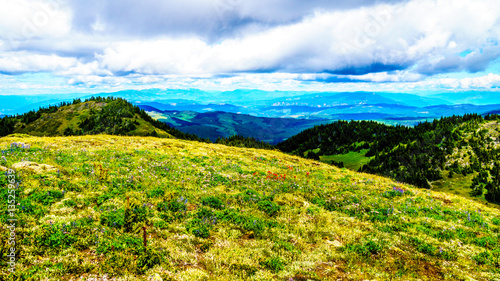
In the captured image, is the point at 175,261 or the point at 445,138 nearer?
the point at 175,261

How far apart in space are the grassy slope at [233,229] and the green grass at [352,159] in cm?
15228

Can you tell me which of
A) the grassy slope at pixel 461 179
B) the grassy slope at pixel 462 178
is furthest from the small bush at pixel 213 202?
the grassy slope at pixel 462 178

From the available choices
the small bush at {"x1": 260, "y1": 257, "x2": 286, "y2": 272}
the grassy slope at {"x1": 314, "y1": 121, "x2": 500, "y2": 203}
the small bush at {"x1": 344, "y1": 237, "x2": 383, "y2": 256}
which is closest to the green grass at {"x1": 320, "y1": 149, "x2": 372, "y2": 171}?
the grassy slope at {"x1": 314, "y1": 121, "x2": 500, "y2": 203}

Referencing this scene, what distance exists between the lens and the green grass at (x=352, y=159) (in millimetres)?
162300

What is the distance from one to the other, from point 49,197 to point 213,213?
27.0 feet

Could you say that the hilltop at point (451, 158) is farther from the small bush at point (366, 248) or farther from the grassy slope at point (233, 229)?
the small bush at point (366, 248)

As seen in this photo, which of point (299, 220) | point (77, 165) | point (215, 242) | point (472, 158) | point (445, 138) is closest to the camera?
point (215, 242)

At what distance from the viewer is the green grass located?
162300 millimetres

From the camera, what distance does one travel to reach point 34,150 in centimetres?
2036

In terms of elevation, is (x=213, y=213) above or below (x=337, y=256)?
above

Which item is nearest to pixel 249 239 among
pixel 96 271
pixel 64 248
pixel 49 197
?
pixel 96 271

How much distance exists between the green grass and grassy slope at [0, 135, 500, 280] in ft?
500

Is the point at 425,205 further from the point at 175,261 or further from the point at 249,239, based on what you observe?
the point at 175,261

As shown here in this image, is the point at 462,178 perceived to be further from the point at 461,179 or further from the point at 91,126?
the point at 91,126
